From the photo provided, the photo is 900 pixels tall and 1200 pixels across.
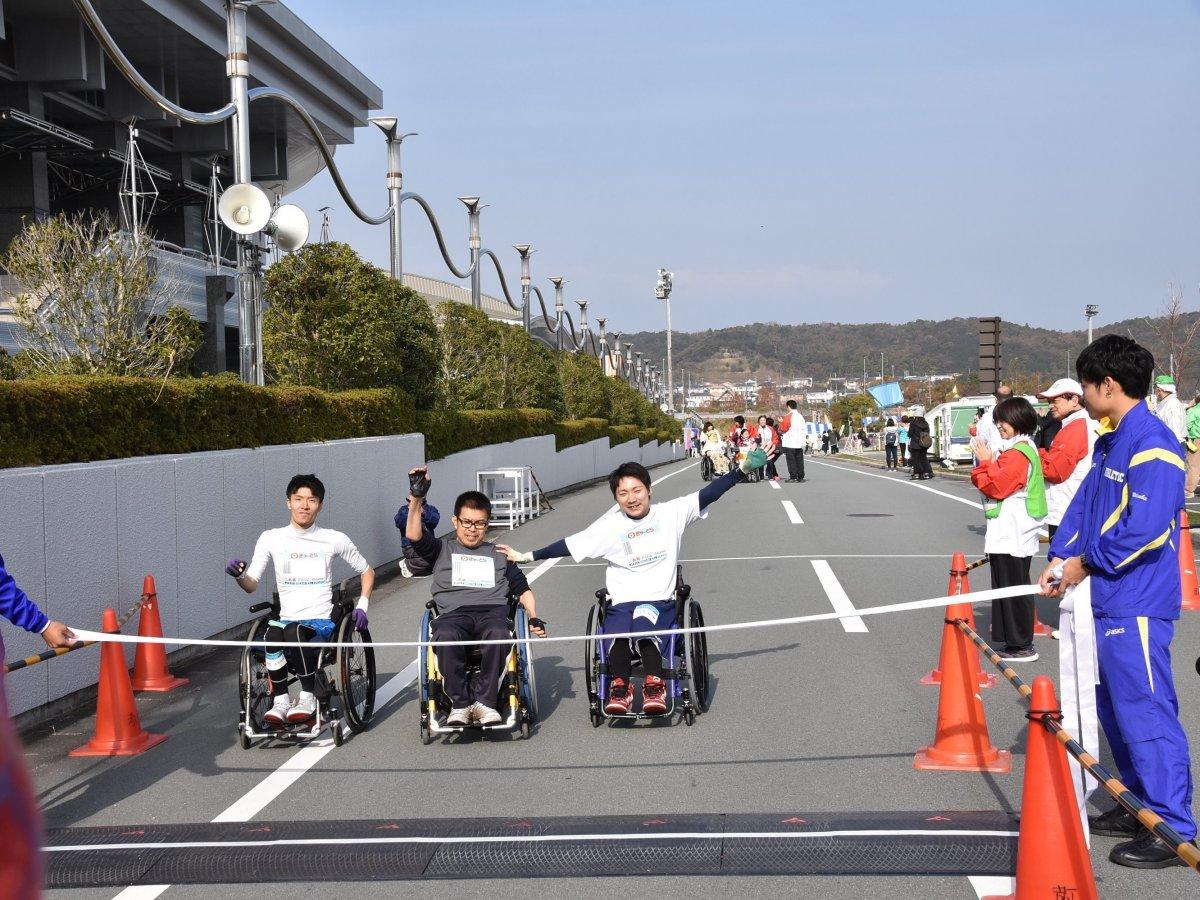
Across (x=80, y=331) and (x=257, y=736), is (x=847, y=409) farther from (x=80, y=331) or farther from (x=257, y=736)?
(x=257, y=736)

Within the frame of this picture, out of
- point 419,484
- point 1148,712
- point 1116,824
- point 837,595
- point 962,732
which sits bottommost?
point 837,595

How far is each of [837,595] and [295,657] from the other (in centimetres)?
658

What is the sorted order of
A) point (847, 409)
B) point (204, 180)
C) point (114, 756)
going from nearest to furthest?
point (114, 756)
point (204, 180)
point (847, 409)

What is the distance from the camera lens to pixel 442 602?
7922mm

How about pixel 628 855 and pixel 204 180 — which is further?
pixel 204 180

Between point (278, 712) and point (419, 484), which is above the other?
point (419, 484)

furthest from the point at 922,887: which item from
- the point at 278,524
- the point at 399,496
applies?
the point at 399,496

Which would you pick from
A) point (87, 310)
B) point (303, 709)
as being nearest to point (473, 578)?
point (303, 709)

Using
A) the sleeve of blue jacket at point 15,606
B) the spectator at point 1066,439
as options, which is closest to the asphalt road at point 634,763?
the sleeve of blue jacket at point 15,606

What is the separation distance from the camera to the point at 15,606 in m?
5.55

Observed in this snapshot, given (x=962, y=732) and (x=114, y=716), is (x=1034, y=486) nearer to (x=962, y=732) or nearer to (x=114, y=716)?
(x=962, y=732)

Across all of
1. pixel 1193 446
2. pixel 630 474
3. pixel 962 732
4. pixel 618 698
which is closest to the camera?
pixel 962 732

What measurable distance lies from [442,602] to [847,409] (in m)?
129

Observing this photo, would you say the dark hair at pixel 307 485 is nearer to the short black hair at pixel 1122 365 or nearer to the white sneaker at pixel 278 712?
the white sneaker at pixel 278 712
